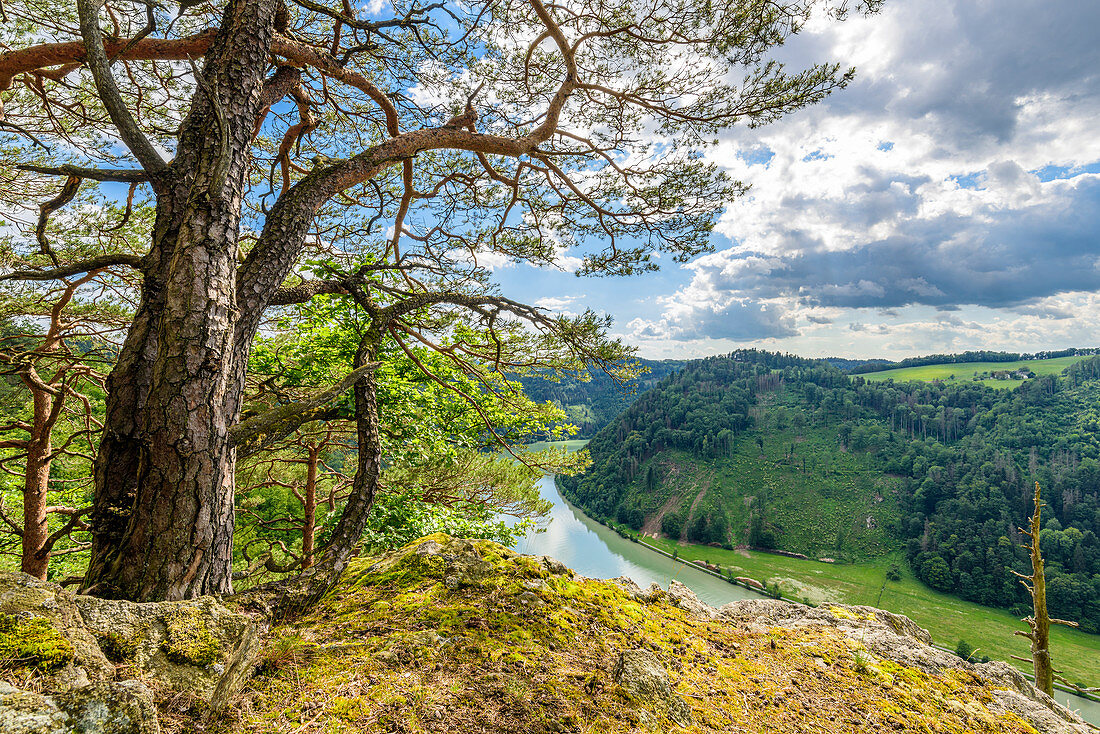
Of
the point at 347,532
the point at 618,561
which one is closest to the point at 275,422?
the point at 347,532

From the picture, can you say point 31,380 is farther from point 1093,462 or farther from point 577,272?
point 1093,462

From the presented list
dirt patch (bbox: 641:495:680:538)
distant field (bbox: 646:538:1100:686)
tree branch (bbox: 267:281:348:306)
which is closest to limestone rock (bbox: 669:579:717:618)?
tree branch (bbox: 267:281:348:306)

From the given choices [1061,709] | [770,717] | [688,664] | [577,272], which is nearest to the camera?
[770,717]

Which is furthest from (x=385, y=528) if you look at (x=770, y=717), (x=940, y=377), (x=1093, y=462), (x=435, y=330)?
(x=940, y=377)

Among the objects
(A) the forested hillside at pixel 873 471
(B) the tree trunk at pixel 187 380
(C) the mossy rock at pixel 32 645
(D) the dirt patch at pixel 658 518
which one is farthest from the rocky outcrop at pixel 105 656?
(A) the forested hillside at pixel 873 471

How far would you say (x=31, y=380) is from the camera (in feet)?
11.4

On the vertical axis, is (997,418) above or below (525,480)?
above

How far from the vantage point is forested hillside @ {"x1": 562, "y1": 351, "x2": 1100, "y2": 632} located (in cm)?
6022

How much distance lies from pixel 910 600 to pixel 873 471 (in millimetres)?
37053

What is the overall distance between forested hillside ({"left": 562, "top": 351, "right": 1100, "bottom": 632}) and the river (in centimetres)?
1329

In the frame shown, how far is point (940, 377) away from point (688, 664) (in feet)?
527

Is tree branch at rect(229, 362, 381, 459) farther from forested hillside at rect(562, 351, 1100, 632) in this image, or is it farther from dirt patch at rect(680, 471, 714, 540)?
dirt patch at rect(680, 471, 714, 540)

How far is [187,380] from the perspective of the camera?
197 centimetres

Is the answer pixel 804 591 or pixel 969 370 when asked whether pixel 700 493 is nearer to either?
pixel 804 591
